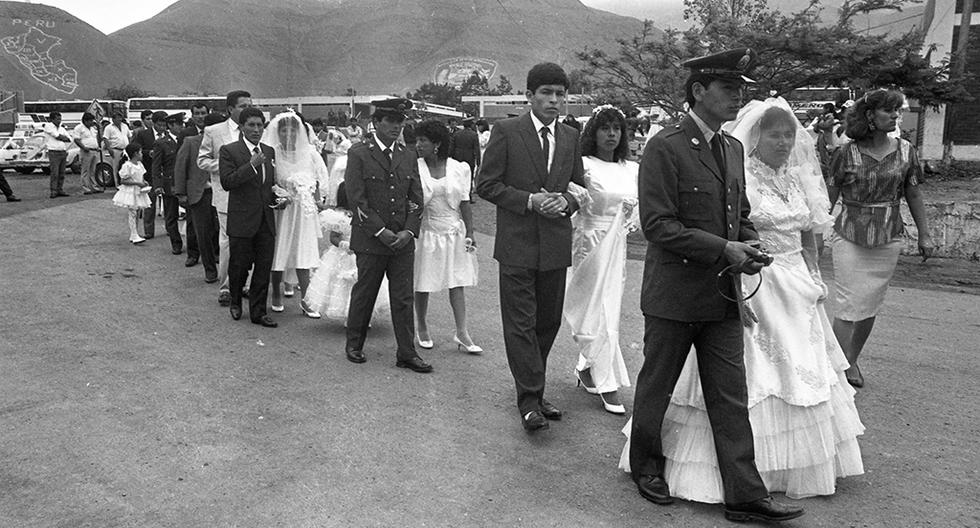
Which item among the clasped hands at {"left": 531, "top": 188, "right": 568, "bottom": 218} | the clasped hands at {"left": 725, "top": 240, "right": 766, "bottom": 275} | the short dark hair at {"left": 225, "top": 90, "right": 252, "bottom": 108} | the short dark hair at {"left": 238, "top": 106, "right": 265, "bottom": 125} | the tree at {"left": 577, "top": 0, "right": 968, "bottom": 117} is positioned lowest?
the clasped hands at {"left": 725, "top": 240, "right": 766, "bottom": 275}

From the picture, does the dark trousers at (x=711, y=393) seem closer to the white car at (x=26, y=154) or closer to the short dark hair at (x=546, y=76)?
the short dark hair at (x=546, y=76)

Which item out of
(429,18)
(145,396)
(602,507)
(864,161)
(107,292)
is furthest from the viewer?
(429,18)

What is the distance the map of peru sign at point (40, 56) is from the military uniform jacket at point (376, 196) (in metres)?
140

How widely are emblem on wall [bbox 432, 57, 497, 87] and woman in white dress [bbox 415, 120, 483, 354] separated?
125 meters

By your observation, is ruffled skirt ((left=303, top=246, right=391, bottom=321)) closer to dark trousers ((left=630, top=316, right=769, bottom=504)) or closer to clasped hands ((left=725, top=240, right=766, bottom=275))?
dark trousers ((left=630, top=316, right=769, bottom=504))

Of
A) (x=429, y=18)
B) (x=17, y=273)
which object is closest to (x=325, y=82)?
(x=429, y=18)

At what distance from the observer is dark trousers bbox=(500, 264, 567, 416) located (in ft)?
16.1

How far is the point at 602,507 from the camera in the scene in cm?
398

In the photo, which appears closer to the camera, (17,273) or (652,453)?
(652,453)

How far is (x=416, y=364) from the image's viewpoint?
20.7ft

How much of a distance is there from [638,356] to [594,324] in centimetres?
149

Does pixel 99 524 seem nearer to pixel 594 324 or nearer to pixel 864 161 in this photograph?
pixel 594 324

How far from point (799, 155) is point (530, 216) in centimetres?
165

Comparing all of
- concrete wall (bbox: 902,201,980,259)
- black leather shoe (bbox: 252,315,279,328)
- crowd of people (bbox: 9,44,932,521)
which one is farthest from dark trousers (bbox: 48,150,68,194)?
concrete wall (bbox: 902,201,980,259)
